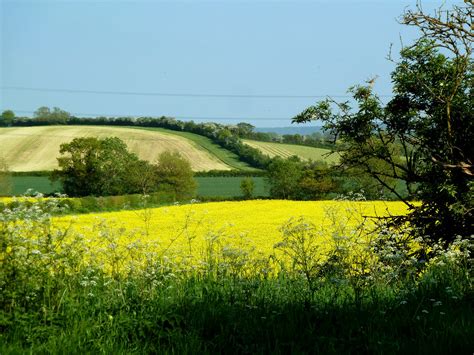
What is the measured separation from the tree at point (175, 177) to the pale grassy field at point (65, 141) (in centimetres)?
1588

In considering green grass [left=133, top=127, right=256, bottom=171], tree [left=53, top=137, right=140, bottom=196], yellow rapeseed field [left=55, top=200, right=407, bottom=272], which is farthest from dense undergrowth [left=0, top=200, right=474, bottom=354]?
green grass [left=133, top=127, right=256, bottom=171]

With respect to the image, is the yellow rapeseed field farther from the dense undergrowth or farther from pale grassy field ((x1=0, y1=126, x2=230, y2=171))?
pale grassy field ((x1=0, y1=126, x2=230, y2=171))

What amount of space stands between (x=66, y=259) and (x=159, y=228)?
18423 mm

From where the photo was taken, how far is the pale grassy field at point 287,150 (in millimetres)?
74219

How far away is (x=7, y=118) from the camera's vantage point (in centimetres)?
10275

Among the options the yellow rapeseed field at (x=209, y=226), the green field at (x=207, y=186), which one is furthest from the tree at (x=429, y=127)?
the green field at (x=207, y=186)

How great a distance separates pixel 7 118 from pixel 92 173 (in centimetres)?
5772

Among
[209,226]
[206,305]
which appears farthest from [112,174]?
[206,305]

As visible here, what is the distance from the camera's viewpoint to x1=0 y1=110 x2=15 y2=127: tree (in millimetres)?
101181

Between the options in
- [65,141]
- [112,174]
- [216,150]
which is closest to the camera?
[112,174]

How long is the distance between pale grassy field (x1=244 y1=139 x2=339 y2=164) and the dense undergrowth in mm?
64813

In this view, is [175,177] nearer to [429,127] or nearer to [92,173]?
[92,173]

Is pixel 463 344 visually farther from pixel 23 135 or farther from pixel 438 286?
pixel 23 135

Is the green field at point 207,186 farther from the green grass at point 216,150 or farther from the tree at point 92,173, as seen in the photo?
the green grass at point 216,150
